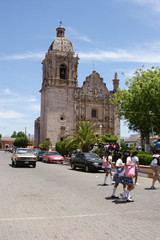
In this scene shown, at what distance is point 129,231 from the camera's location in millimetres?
5867

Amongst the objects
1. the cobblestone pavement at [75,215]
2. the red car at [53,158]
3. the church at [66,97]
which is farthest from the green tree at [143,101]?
the cobblestone pavement at [75,215]

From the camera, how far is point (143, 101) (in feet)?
98.9

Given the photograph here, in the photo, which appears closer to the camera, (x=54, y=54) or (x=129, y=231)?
(x=129, y=231)

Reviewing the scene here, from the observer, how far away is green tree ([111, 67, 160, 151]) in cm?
2973

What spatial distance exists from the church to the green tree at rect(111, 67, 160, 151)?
15365 mm

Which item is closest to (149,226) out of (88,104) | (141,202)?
(141,202)

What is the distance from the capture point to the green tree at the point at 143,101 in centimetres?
2973

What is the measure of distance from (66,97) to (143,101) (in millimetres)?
22522

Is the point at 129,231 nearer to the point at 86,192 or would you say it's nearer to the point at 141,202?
the point at 141,202

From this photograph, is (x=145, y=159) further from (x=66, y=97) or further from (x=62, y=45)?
(x=62, y=45)

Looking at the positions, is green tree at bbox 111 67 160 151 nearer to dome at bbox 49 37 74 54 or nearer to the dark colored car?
the dark colored car

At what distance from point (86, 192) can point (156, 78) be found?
2145 centimetres

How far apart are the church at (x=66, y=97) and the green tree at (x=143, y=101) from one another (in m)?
15.4

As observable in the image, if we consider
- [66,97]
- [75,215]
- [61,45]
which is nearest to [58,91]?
[66,97]
